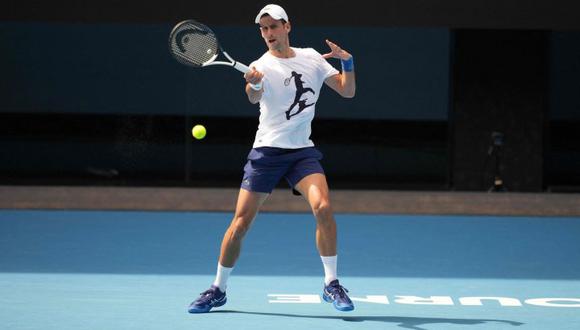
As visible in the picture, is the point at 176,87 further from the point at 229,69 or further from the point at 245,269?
the point at 245,269

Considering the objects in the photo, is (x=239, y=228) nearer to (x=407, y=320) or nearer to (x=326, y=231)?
(x=326, y=231)

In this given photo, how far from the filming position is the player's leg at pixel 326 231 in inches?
261

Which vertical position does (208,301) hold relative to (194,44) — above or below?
below

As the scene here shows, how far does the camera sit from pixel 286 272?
833 cm

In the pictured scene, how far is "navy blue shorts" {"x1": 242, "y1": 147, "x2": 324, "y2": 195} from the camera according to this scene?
681cm

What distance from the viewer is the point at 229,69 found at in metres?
13.8

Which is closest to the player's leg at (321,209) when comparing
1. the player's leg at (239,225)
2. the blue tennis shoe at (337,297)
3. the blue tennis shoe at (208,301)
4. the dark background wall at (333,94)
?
the blue tennis shoe at (337,297)

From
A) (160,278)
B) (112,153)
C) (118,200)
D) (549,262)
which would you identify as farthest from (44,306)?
(112,153)

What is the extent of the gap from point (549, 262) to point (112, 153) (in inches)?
243

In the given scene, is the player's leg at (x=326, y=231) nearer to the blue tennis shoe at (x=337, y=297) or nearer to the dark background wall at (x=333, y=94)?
the blue tennis shoe at (x=337, y=297)

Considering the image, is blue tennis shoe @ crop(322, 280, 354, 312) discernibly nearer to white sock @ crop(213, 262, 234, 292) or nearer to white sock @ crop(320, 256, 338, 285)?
white sock @ crop(320, 256, 338, 285)

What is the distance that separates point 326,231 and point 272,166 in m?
0.49

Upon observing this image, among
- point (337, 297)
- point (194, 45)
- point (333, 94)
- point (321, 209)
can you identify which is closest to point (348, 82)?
point (321, 209)

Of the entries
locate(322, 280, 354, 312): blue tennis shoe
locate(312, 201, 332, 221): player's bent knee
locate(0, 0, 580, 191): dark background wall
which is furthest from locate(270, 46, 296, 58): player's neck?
locate(0, 0, 580, 191): dark background wall
